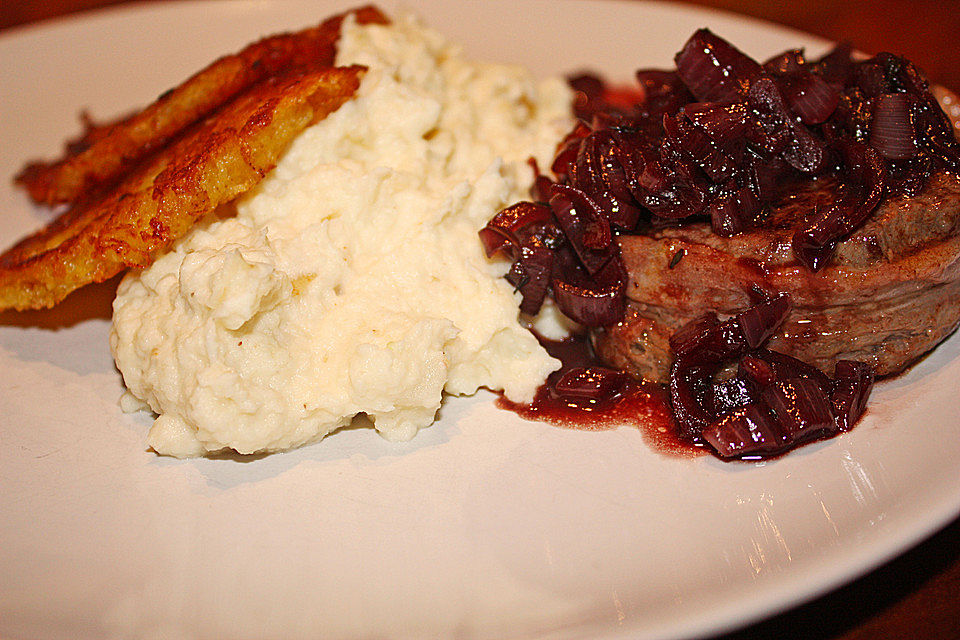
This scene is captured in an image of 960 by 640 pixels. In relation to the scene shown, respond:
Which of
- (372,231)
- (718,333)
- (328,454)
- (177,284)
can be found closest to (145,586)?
(328,454)

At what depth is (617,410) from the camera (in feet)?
13.8

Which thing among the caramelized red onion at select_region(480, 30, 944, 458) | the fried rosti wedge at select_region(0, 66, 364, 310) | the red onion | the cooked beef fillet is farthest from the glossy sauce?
the fried rosti wedge at select_region(0, 66, 364, 310)

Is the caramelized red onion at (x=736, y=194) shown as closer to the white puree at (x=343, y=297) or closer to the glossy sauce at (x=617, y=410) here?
the glossy sauce at (x=617, y=410)

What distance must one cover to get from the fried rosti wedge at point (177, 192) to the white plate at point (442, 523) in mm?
604

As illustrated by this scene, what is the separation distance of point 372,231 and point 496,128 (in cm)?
151

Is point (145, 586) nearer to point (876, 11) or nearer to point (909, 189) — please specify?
point (909, 189)

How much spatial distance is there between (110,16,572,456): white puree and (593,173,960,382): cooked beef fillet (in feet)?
2.47

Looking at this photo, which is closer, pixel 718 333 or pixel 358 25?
pixel 718 333

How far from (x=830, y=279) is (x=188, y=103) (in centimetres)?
380

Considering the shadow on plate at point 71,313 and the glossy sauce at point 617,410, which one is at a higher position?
the glossy sauce at point 617,410

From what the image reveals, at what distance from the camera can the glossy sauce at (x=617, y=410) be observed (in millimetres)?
3986

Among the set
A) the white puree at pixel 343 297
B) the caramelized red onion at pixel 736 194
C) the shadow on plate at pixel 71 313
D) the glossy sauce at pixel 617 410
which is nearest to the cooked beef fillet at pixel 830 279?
the caramelized red onion at pixel 736 194

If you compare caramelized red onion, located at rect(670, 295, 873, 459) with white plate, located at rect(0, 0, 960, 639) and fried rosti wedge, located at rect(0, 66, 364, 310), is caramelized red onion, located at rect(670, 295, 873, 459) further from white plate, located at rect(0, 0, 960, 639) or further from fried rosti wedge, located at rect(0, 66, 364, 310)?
fried rosti wedge, located at rect(0, 66, 364, 310)

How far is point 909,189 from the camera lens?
3998 mm
